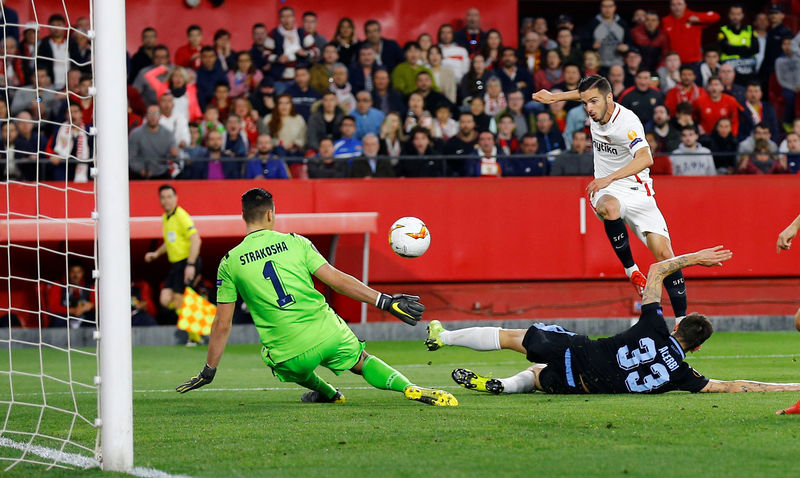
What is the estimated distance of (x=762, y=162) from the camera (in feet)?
55.8

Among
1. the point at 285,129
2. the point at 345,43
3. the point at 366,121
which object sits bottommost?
the point at 285,129

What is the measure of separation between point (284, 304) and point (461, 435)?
1.94 meters

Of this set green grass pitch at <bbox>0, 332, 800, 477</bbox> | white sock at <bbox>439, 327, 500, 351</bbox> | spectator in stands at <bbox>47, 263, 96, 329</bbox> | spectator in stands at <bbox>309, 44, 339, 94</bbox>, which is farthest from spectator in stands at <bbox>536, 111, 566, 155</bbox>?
white sock at <bbox>439, 327, 500, 351</bbox>

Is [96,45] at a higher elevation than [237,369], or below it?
higher

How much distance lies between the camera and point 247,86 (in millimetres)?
17828

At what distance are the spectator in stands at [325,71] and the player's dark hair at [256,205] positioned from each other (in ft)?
33.8

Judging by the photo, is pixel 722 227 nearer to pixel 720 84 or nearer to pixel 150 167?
pixel 720 84

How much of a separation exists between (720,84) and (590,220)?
9.87 ft

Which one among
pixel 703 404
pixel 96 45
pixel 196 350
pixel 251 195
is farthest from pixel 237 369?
pixel 96 45

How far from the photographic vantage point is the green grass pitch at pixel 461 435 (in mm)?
5000

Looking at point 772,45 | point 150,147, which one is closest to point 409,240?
point 150,147

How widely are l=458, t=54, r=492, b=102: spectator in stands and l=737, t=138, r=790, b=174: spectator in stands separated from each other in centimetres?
416

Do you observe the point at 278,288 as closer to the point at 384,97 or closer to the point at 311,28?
the point at 384,97

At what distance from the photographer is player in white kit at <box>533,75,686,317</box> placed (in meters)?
10.2
